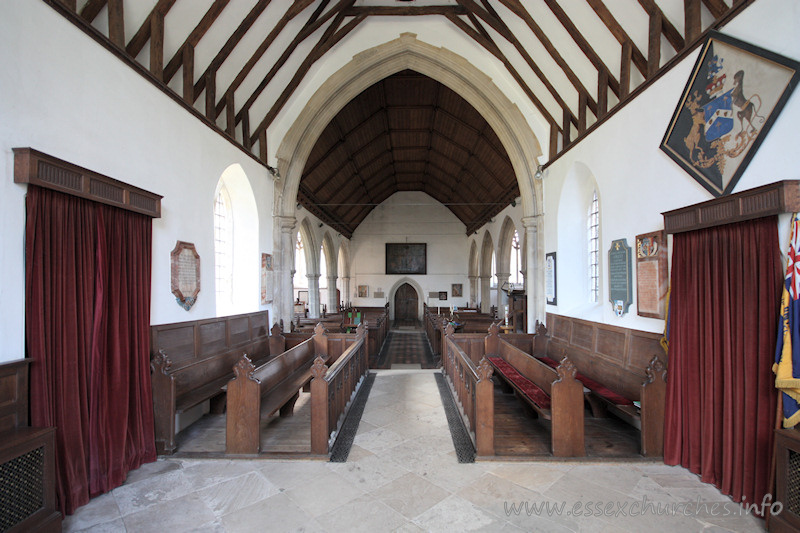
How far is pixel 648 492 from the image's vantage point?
2.84 meters

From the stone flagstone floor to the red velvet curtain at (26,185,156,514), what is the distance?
283 mm

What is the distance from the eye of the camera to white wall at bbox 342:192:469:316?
19266mm

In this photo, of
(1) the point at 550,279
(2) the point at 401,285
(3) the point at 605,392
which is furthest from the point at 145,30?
(2) the point at 401,285

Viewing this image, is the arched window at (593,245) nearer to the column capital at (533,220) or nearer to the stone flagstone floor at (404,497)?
the column capital at (533,220)

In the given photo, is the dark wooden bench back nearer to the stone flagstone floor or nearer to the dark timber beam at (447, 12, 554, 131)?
the stone flagstone floor

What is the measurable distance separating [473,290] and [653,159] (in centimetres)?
1495

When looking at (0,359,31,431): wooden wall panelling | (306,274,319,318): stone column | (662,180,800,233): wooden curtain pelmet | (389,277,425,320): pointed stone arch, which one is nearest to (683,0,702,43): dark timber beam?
(662,180,800,233): wooden curtain pelmet

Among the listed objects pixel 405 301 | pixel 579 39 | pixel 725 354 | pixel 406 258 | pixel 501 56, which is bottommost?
pixel 405 301

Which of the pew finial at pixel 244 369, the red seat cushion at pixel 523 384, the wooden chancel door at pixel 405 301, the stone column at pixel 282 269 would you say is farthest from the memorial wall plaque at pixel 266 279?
the wooden chancel door at pixel 405 301

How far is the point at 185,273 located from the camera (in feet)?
14.2

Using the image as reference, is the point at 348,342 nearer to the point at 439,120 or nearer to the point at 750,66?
the point at 750,66

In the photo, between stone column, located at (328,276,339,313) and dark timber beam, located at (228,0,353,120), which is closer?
dark timber beam, located at (228,0,353,120)

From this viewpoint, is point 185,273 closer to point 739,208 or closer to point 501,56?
point 739,208

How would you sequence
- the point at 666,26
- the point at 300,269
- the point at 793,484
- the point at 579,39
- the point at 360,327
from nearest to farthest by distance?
the point at 793,484, the point at 666,26, the point at 579,39, the point at 360,327, the point at 300,269
